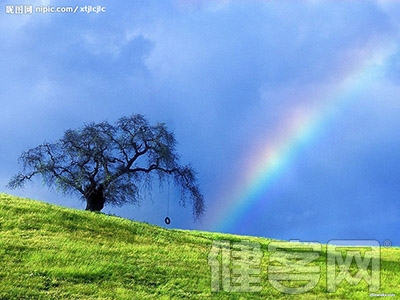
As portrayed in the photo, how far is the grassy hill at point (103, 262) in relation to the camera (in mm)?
17141

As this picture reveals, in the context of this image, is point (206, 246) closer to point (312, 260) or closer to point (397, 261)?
point (312, 260)

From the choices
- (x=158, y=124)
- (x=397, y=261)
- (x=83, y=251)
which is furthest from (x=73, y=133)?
(x=397, y=261)

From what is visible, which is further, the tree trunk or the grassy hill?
the tree trunk

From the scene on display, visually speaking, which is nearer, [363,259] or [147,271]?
[147,271]

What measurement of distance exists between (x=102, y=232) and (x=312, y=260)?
9211 millimetres

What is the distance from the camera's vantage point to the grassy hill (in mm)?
17141

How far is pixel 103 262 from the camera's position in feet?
64.0

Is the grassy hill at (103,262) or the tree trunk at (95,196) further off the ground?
the tree trunk at (95,196)

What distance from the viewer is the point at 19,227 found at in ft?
75.0

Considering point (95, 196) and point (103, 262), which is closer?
point (103, 262)

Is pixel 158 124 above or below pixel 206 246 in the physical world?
above

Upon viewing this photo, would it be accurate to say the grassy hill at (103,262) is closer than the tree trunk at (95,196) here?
Yes

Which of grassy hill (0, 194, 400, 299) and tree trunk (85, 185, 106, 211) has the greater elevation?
tree trunk (85, 185, 106, 211)

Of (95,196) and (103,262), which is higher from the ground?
(95,196)
